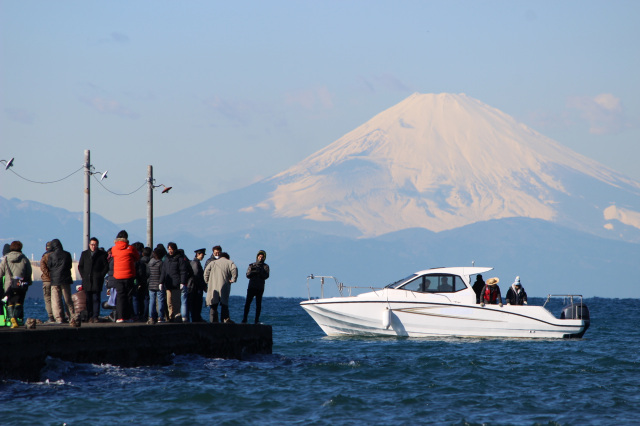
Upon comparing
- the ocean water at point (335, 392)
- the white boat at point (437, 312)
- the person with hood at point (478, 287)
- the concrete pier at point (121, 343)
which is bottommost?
the ocean water at point (335, 392)

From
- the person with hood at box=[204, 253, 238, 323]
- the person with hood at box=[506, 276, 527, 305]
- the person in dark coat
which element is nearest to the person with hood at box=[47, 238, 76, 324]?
the person in dark coat

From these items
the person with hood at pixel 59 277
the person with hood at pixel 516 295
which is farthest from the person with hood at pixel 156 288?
the person with hood at pixel 516 295

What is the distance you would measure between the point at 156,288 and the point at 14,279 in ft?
11.7

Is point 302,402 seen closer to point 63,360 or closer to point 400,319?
point 63,360

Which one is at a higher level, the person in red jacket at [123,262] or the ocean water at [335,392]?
the person in red jacket at [123,262]

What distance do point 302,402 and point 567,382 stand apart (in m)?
6.78

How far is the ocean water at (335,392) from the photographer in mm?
15289

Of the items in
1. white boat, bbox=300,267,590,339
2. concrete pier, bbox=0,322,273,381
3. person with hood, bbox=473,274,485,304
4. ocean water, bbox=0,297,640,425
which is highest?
person with hood, bbox=473,274,485,304

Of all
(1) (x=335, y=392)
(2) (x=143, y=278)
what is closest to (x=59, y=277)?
(2) (x=143, y=278)

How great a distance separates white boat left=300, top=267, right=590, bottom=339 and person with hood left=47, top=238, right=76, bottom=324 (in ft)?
42.9

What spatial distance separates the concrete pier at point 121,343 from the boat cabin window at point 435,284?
883 centimetres

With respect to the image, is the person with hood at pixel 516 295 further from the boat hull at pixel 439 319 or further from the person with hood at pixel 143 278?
the person with hood at pixel 143 278

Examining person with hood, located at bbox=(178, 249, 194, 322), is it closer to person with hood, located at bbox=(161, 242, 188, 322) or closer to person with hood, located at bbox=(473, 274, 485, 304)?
person with hood, located at bbox=(161, 242, 188, 322)

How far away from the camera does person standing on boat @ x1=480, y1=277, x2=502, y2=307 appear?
31.2 meters
